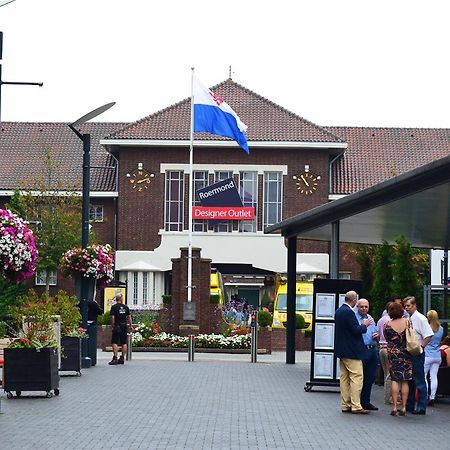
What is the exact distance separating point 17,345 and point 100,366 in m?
9.92

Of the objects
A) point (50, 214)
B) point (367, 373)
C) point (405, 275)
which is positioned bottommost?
point (367, 373)

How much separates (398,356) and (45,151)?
49944 mm

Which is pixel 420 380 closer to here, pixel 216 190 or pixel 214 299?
pixel 214 299

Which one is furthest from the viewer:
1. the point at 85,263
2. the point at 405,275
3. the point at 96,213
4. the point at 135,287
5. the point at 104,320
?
the point at 96,213

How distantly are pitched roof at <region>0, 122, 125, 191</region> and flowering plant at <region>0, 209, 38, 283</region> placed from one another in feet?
145

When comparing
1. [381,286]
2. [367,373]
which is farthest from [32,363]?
[381,286]

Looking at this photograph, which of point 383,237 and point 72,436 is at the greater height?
point 383,237

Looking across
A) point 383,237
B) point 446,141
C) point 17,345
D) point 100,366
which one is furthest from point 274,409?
point 446,141

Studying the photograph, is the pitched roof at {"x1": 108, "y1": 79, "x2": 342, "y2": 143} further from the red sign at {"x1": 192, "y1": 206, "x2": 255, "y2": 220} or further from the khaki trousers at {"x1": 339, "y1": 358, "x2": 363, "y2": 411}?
the khaki trousers at {"x1": 339, "y1": 358, "x2": 363, "y2": 411}

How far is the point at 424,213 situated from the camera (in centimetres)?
2477

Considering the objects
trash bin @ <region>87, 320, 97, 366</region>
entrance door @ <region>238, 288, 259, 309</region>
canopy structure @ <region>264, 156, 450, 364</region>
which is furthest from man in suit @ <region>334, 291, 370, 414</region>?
entrance door @ <region>238, 288, 259, 309</region>

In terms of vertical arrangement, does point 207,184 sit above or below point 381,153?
below

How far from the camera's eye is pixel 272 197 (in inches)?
2391

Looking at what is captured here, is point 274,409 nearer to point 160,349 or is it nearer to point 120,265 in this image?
point 160,349
